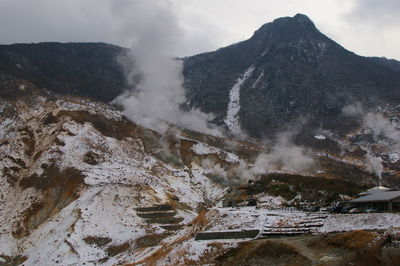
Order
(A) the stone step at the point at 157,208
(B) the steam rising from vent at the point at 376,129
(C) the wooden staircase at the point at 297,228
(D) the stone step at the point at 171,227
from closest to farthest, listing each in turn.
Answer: (C) the wooden staircase at the point at 297,228, (D) the stone step at the point at 171,227, (A) the stone step at the point at 157,208, (B) the steam rising from vent at the point at 376,129

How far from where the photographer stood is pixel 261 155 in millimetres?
112750

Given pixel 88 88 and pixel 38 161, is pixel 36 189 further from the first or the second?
pixel 88 88

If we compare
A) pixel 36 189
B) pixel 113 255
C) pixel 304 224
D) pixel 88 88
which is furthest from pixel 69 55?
pixel 304 224

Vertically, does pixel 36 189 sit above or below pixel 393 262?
above

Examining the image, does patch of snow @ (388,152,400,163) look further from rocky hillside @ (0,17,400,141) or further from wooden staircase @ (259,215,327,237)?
wooden staircase @ (259,215,327,237)


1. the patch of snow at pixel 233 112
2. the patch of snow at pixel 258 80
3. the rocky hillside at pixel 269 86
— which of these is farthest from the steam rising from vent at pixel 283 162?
the patch of snow at pixel 258 80

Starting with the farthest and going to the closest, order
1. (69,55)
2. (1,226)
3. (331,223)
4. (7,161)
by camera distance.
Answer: (69,55) < (7,161) < (1,226) < (331,223)

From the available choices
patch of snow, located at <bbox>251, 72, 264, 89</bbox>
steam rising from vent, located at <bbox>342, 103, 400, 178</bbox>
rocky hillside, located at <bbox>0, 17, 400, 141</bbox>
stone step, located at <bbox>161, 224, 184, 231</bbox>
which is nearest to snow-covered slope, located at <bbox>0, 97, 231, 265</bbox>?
stone step, located at <bbox>161, 224, 184, 231</bbox>

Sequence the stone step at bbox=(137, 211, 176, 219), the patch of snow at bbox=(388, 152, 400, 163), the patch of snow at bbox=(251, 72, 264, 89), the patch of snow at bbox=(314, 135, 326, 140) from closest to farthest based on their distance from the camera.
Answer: the stone step at bbox=(137, 211, 176, 219) → the patch of snow at bbox=(388, 152, 400, 163) → the patch of snow at bbox=(314, 135, 326, 140) → the patch of snow at bbox=(251, 72, 264, 89)

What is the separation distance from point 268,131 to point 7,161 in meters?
97.2

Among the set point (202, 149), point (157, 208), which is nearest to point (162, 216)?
point (157, 208)

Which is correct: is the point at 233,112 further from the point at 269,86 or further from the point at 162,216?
the point at 162,216

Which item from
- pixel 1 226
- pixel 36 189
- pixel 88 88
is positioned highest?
pixel 88 88

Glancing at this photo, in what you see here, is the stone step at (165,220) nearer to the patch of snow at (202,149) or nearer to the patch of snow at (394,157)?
the patch of snow at (202,149)
